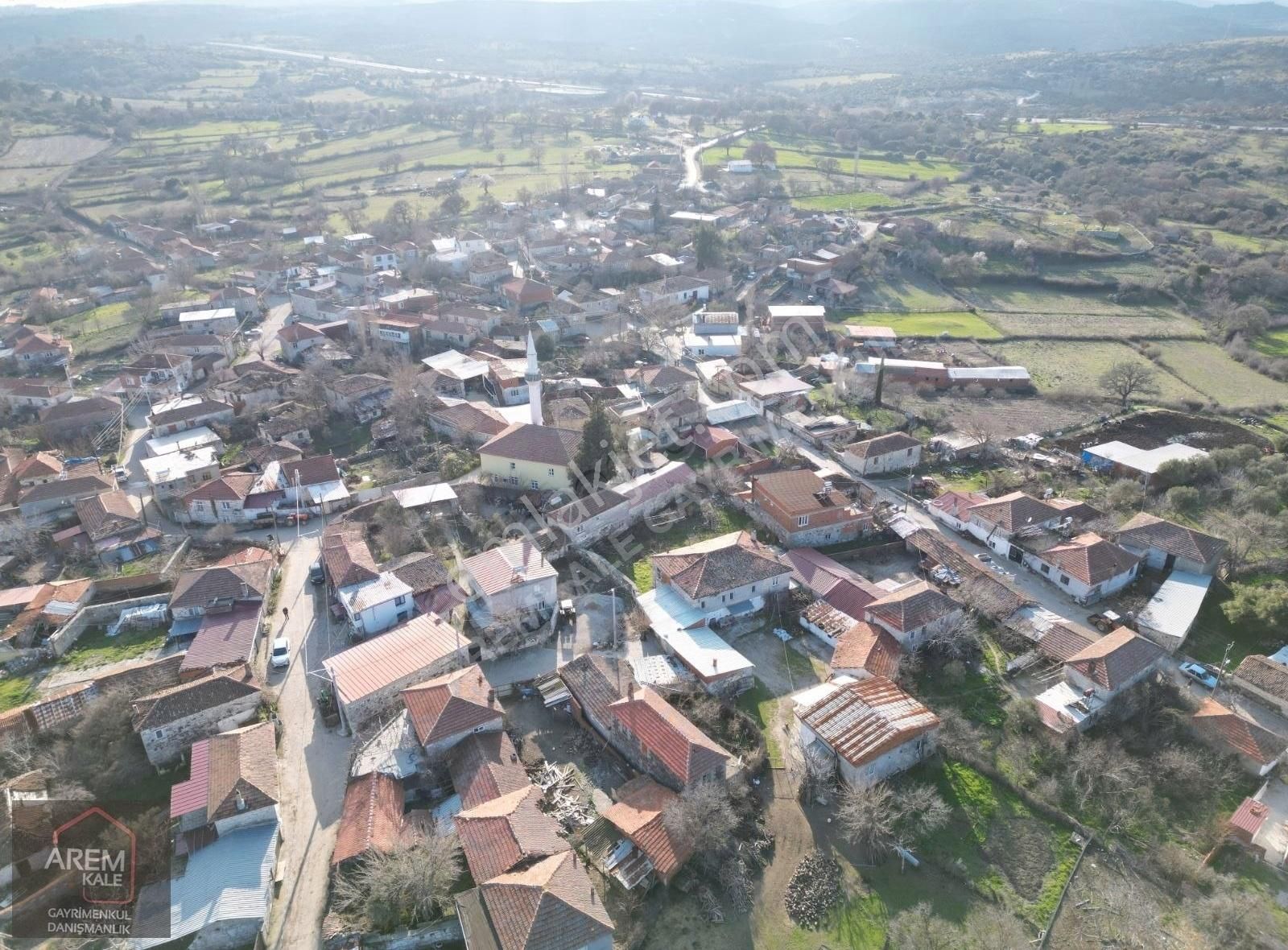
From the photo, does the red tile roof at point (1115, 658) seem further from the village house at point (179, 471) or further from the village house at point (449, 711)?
the village house at point (179, 471)

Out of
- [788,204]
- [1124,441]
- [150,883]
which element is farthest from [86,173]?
[1124,441]

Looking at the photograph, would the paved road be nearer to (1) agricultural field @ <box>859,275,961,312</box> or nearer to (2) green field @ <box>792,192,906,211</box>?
(1) agricultural field @ <box>859,275,961,312</box>

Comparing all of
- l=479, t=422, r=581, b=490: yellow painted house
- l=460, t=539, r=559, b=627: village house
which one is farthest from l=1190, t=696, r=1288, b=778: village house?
l=479, t=422, r=581, b=490: yellow painted house

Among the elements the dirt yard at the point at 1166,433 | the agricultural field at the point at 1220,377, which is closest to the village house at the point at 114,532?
the dirt yard at the point at 1166,433

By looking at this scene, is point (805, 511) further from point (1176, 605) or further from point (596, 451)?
point (1176, 605)

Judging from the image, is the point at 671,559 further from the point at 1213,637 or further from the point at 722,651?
the point at 1213,637

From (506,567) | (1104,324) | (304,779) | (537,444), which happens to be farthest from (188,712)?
(1104,324)
